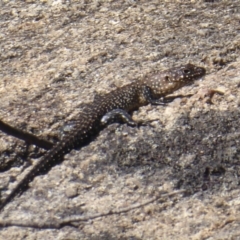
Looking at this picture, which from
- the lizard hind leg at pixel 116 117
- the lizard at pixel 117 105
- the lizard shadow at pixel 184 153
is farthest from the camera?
the lizard hind leg at pixel 116 117

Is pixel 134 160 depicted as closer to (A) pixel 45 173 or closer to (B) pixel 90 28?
(A) pixel 45 173

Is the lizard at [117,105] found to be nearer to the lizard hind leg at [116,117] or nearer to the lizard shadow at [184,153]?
the lizard hind leg at [116,117]

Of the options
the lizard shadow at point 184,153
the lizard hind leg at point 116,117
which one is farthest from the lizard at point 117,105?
the lizard shadow at point 184,153

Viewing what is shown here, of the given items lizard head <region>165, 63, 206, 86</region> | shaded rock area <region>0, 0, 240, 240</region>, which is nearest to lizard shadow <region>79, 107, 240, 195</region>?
shaded rock area <region>0, 0, 240, 240</region>

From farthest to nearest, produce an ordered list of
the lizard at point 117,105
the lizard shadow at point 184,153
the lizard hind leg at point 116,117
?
the lizard hind leg at point 116,117 → the lizard at point 117,105 → the lizard shadow at point 184,153

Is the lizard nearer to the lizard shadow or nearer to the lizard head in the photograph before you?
the lizard head

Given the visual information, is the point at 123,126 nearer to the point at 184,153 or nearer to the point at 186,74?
the point at 184,153

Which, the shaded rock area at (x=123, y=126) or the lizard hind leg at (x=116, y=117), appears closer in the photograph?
the shaded rock area at (x=123, y=126)
